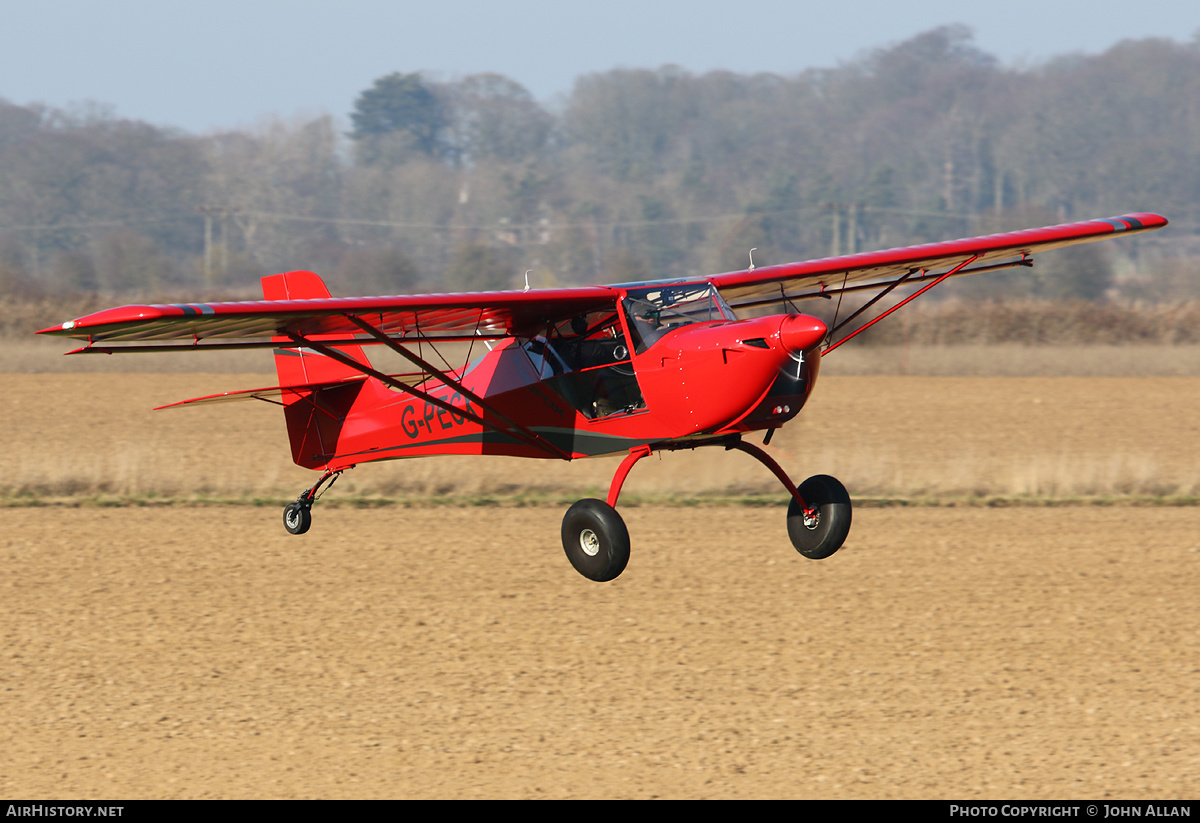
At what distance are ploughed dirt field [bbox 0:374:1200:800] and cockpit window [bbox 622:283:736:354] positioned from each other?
177 centimetres

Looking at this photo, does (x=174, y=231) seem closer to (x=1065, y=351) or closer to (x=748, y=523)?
(x=1065, y=351)

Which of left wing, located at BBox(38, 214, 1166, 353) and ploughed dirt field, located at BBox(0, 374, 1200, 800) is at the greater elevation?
left wing, located at BBox(38, 214, 1166, 353)

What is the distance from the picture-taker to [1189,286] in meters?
68.4

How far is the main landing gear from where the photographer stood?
444 inches

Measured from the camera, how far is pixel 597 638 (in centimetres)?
1213

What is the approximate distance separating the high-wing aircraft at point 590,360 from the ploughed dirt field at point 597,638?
1469mm

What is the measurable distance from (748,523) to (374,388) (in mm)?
6868

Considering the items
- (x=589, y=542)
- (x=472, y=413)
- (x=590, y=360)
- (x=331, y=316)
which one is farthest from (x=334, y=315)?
(x=589, y=542)

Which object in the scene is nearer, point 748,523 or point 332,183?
point 748,523

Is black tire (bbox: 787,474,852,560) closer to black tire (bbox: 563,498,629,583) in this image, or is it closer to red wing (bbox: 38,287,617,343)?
black tire (bbox: 563,498,629,583)

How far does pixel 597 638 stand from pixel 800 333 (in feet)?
12.8

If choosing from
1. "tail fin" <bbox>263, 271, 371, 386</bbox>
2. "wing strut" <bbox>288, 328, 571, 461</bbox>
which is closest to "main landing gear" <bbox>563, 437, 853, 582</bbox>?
"wing strut" <bbox>288, 328, 571, 461</bbox>
